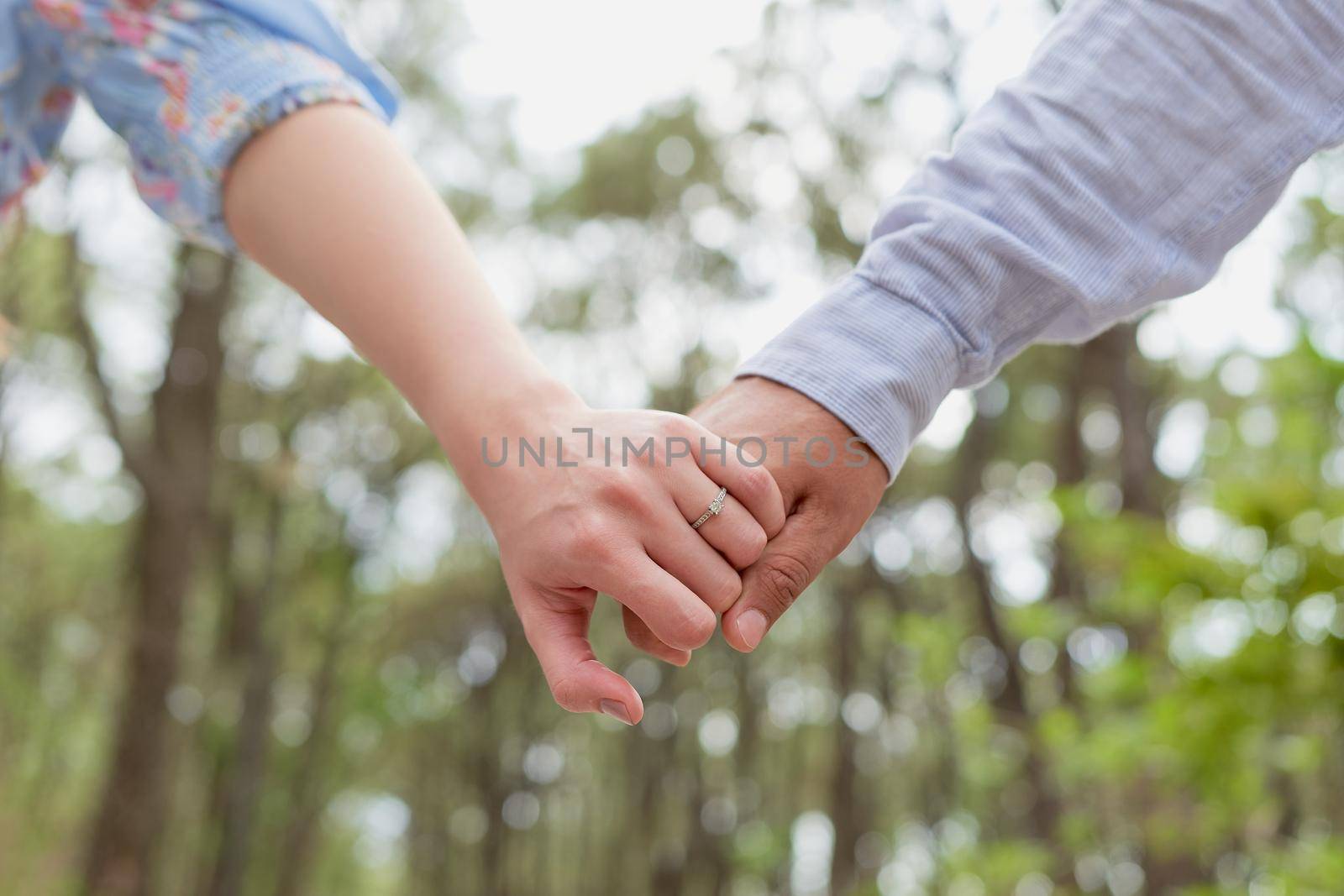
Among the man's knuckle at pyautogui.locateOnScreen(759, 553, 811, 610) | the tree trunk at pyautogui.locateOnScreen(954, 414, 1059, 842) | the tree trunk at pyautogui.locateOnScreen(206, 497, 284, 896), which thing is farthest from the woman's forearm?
the tree trunk at pyautogui.locateOnScreen(206, 497, 284, 896)

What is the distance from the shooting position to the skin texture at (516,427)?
1.27 metres

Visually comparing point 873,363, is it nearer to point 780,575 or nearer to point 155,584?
point 780,575

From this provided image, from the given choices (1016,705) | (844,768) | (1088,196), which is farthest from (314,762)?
(1088,196)

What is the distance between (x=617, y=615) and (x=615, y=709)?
59.6 feet

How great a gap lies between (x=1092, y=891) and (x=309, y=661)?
47.5 ft

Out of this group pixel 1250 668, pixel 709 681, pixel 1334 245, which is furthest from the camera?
pixel 709 681

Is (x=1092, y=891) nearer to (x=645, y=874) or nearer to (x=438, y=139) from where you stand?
(x=438, y=139)

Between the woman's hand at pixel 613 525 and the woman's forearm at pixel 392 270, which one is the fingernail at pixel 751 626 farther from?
the woman's forearm at pixel 392 270

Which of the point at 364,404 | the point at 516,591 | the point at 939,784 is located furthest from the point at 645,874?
the point at 516,591

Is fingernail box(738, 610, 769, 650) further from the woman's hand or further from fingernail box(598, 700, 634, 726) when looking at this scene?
fingernail box(598, 700, 634, 726)

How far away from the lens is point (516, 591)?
135 cm

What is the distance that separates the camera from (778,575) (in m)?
1.35

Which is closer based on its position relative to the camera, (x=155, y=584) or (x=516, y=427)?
(x=516, y=427)

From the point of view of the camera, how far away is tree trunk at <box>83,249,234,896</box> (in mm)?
7699
